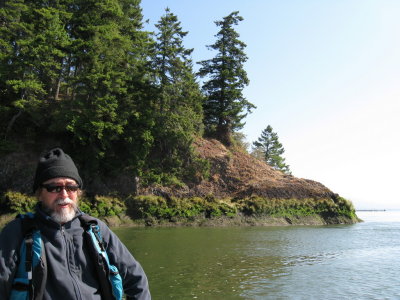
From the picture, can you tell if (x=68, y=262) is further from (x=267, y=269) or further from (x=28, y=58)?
(x=28, y=58)

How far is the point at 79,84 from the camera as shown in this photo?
3011cm

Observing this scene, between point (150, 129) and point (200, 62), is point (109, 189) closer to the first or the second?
point (150, 129)

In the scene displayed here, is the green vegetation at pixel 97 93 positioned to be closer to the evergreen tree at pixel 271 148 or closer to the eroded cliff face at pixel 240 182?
the eroded cliff face at pixel 240 182

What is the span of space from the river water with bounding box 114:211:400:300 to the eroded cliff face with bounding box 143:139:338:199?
576 inches

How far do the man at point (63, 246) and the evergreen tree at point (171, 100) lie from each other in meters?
28.4

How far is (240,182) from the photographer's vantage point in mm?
35656

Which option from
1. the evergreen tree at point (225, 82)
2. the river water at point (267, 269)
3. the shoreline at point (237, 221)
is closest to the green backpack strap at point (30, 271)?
the river water at point (267, 269)

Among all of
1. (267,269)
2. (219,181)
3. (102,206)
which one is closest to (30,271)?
(267,269)

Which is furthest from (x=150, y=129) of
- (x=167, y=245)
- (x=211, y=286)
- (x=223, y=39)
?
(x=211, y=286)

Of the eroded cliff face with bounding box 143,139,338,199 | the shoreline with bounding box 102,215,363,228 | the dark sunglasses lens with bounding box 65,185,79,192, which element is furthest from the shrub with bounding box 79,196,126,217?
the dark sunglasses lens with bounding box 65,185,79,192

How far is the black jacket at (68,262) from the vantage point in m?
2.53

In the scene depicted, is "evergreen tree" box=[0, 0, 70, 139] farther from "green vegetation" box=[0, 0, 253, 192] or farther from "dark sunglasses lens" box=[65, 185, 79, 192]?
"dark sunglasses lens" box=[65, 185, 79, 192]

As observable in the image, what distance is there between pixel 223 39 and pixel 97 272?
1687 inches

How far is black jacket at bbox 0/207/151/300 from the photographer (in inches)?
99.4
